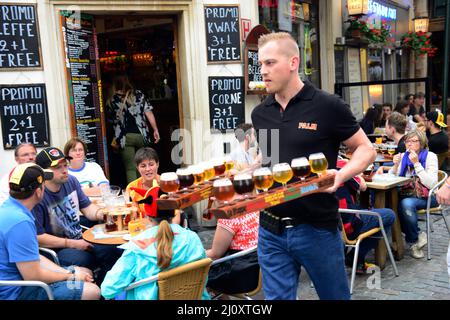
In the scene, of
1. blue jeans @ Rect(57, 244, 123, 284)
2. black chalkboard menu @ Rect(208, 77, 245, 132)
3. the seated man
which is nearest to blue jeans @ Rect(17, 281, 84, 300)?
blue jeans @ Rect(57, 244, 123, 284)

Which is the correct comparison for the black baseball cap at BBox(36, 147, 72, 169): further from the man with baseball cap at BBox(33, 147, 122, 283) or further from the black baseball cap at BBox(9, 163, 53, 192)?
the black baseball cap at BBox(9, 163, 53, 192)

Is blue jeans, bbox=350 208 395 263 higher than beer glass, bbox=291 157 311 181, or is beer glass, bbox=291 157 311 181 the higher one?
beer glass, bbox=291 157 311 181

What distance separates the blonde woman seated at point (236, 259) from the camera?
11.4 ft

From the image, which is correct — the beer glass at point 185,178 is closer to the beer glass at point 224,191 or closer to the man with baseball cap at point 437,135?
the beer glass at point 224,191

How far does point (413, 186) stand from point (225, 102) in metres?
2.83

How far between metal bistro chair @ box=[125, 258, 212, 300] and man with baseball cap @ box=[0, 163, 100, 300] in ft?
2.03

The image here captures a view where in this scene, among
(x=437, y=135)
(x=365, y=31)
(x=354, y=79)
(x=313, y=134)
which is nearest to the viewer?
(x=313, y=134)

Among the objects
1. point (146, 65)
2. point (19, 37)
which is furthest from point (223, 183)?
point (146, 65)

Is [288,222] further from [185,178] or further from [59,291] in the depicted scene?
[59,291]

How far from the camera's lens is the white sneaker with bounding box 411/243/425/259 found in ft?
17.4

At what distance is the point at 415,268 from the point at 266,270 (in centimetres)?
294

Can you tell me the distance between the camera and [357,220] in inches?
179

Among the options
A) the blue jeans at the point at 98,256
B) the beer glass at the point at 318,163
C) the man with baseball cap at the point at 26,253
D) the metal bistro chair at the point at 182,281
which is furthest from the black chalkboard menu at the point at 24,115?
the beer glass at the point at 318,163

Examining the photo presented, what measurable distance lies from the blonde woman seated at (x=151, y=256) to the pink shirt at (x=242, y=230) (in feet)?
1.92
